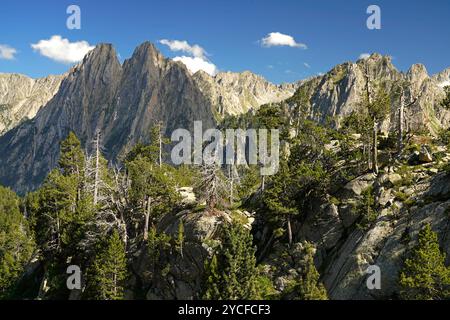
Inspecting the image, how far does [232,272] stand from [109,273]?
17.1 meters

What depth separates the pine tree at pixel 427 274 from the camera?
94.3ft

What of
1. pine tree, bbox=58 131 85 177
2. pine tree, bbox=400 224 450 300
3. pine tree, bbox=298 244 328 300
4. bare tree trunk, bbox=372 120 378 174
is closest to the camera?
pine tree, bbox=400 224 450 300

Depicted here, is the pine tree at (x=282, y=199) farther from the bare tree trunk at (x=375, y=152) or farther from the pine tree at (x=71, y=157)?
the pine tree at (x=71, y=157)

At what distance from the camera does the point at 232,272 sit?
33.6 m

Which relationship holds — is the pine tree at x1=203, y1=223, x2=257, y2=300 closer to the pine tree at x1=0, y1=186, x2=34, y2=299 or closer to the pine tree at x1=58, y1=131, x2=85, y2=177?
the pine tree at x1=58, y1=131, x2=85, y2=177

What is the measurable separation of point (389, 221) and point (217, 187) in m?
20.3

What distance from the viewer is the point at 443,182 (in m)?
40.7

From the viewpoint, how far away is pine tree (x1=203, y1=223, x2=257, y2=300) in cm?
3262

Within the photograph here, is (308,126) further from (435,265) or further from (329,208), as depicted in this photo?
(435,265)

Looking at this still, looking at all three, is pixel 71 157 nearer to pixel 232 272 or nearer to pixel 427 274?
pixel 232 272

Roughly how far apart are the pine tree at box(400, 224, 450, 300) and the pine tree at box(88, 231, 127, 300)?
27778 mm

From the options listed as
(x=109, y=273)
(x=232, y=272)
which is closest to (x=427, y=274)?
(x=232, y=272)

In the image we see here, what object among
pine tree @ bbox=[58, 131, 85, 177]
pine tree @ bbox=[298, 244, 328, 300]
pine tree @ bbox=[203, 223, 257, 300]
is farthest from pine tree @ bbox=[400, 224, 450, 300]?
pine tree @ bbox=[58, 131, 85, 177]

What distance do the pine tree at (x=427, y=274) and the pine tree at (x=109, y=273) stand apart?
27.8 m
